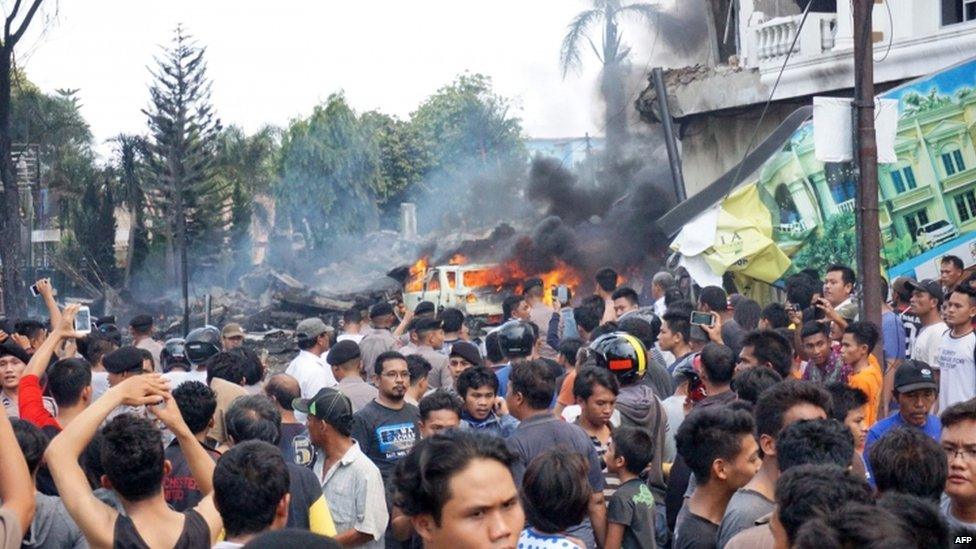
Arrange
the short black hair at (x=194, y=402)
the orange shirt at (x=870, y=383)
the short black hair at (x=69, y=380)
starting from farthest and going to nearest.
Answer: the orange shirt at (x=870, y=383) → the short black hair at (x=69, y=380) → the short black hair at (x=194, y=402)

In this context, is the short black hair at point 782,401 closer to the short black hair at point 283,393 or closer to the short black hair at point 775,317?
the short black hair at point 283,393

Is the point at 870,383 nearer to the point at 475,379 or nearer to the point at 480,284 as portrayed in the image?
the point at 475,379

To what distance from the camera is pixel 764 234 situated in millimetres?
14398

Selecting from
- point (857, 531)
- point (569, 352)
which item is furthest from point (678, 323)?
point (857, 531)

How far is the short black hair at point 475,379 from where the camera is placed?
739 centimetres

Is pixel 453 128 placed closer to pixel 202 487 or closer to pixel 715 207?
pixel 715 207

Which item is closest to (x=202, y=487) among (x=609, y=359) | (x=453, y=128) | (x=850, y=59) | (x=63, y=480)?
(x=63, y=480)

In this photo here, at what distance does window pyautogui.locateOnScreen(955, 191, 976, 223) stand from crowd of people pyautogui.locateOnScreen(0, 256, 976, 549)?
571 cm

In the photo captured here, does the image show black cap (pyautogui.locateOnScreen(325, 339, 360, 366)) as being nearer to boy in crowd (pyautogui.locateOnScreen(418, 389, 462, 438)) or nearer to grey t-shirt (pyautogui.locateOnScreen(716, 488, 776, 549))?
boy in crowd (pyautogui.locateOnScreen(418, 389, 462, 438))

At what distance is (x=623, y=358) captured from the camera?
716 cm

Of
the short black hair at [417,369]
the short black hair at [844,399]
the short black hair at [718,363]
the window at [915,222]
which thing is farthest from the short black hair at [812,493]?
the window at [915,222]

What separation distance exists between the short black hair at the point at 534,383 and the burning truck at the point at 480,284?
2027 centimetres

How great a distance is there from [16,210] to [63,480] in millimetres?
15874

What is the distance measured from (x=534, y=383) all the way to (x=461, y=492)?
9.96 feet
